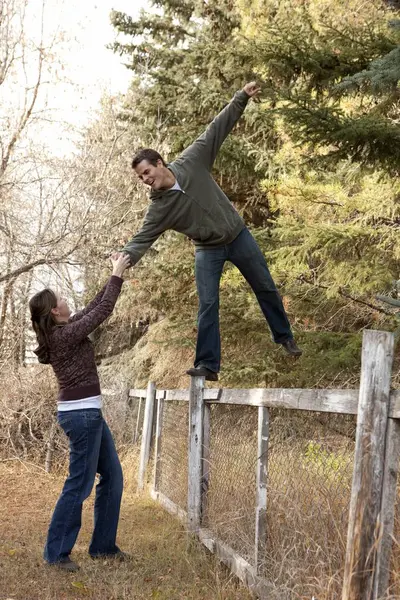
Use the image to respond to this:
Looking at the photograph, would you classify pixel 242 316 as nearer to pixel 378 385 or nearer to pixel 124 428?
pixel 124 428

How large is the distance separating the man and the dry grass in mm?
1428

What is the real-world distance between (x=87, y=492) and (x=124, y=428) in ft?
24.2

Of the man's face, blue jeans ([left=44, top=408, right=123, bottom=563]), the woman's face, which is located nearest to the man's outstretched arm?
the man's face

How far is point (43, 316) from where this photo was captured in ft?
17.4

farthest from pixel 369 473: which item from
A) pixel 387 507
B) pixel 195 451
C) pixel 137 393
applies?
pixel 137 393

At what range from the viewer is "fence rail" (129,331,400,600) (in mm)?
3148

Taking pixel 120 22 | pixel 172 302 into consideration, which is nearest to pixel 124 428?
pixel 172 302

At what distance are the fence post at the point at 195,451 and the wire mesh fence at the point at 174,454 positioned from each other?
60cm

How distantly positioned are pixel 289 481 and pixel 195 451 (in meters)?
1.99

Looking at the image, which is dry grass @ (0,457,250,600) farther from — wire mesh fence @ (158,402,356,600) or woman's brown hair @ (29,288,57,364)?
woman's brown hair @ (29,288,57,364)

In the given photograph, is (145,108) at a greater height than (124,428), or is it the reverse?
(145,108)

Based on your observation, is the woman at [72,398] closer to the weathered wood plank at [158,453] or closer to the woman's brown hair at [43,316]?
the woman's brown hair at [43,316]

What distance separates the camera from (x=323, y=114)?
5.91 m

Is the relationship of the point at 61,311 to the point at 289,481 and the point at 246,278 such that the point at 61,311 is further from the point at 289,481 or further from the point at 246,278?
the point at 289,481
